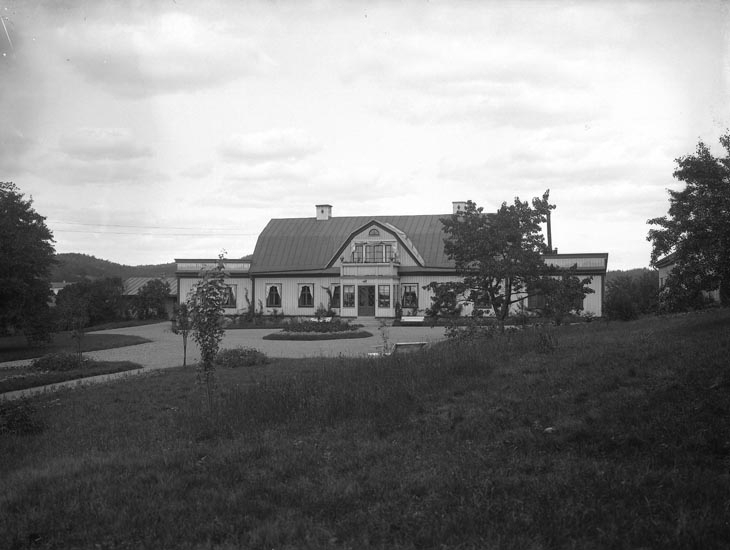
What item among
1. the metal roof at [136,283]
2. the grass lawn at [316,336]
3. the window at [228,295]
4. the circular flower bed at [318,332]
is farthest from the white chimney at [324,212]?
the grass lawn at [316,336]

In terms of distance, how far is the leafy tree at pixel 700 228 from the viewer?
1556cm

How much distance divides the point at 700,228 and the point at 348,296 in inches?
1134

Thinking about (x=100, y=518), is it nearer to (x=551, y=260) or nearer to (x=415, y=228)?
(x=551, y=260)

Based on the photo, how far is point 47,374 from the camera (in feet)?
58.8

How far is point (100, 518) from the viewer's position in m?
5.68

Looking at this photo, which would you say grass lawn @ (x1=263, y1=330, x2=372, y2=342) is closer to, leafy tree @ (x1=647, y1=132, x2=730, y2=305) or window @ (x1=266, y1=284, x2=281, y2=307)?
window @ (x1=266, y1=284, x2=281, y2=307)

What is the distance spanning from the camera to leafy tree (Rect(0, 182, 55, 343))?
92.5 ft

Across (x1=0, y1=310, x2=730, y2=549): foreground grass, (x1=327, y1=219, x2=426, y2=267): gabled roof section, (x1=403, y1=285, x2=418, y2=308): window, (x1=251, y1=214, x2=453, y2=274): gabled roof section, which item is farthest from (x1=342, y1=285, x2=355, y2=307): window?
(x1=0, y1=310, x2=730, y2=549): foreground grass

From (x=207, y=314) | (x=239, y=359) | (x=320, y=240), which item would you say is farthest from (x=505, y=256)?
(x=320, y=240)

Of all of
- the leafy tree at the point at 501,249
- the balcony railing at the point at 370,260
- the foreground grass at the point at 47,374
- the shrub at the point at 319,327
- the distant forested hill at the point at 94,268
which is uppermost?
the distant forested hill at the point at 94,268

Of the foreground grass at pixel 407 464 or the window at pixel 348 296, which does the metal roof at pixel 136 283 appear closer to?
the window at pixel 348 296

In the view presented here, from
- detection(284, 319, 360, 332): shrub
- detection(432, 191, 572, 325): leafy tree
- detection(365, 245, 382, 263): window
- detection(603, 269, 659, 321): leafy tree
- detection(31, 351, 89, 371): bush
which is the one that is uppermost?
detection(365, 245, 382, 263): window

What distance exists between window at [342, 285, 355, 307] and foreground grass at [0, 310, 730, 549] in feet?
104

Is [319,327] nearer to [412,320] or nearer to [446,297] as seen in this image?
[412,320]
